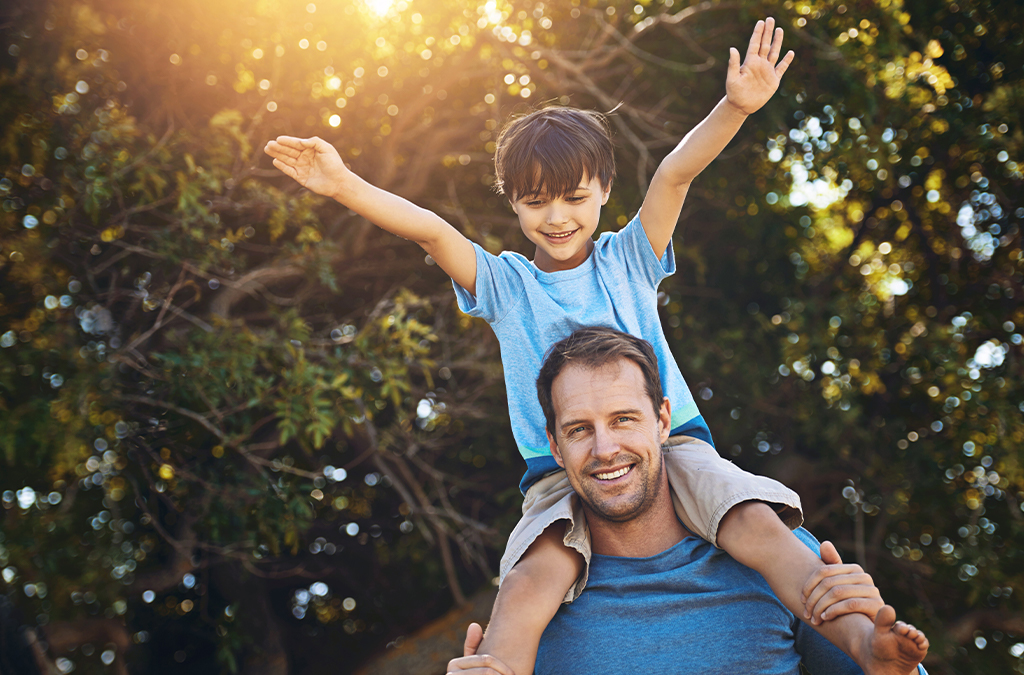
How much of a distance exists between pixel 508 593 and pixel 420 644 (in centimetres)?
403

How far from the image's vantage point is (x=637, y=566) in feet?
6.35

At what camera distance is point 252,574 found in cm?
567

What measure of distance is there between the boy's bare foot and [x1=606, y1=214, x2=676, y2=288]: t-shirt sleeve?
0.92 metres

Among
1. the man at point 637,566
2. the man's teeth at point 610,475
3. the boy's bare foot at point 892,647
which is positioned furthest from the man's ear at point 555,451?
the boy's bare foot at point 892,647

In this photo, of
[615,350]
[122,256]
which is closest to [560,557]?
[615,350]

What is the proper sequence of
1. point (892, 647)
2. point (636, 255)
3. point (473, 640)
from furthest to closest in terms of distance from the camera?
point (636, 255), point (473, 640), point (892, 647)

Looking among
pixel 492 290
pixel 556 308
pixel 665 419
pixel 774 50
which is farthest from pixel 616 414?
pixel 774 50

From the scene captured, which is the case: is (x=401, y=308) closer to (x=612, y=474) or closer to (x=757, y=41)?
(x=612, y=474)

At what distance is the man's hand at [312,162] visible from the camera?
5.87 feet

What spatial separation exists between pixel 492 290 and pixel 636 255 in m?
0.37

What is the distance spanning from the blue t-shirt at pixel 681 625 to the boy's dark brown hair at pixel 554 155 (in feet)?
2.95

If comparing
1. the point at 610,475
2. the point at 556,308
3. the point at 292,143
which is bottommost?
the point at 610,475

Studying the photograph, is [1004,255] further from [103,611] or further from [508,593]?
[103,611]

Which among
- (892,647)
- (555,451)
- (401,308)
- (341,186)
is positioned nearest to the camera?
(892,647)
